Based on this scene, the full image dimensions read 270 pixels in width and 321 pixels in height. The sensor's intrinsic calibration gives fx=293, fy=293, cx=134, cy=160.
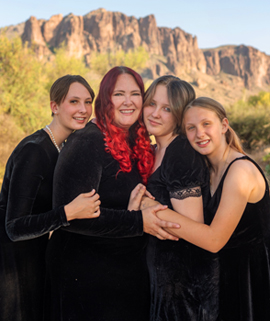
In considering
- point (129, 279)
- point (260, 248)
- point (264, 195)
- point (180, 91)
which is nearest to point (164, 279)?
point (129, 279)

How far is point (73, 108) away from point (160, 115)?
0.87 metres

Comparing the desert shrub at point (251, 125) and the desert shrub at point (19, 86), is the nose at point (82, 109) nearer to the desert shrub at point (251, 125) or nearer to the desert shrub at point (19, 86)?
the desert shrub at point (19, 86)

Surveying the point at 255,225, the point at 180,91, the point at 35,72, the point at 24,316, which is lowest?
the point at 24,316

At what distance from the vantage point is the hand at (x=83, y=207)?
187cm

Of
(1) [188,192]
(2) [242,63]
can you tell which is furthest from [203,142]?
(2) [242,63]

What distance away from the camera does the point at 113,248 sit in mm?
2092

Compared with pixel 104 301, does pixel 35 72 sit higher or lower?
higher

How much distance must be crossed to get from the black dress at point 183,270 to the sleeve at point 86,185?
0.32 meters

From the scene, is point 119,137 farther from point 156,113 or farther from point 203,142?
point 203,142

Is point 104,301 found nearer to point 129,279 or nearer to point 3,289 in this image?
point 129,279

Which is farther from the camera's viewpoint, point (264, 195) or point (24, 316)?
point (24, 316)

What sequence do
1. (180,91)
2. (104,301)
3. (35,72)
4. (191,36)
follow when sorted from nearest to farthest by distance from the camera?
1. (104,301)
2. (180,91)
3. (35,72)
4. (191,36)

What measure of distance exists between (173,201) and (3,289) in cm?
152

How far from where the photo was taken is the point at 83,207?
1856 millimetres
